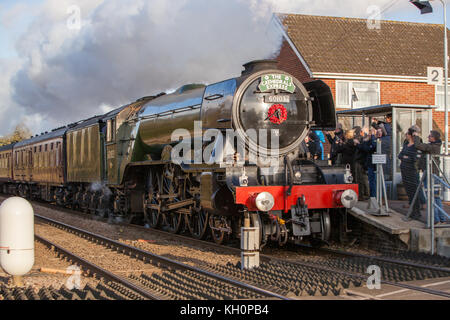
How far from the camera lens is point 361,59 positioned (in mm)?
20578

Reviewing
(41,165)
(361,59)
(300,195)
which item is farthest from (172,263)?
(41,165)

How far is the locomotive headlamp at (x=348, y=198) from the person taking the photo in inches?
330

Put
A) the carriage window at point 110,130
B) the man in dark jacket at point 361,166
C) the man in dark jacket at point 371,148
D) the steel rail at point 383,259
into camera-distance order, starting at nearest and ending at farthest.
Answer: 1. the steel rail at point 383,259
2. the man in dark jacket at point 371,148
3. the man in dark jacket at point 361,166
4. the carriage window at point 110,130

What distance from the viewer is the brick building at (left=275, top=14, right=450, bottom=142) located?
19.8 metres

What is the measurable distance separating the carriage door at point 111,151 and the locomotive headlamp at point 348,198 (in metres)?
6.68

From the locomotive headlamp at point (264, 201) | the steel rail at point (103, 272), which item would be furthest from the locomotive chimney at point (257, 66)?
the steel rail at point (103, 272)

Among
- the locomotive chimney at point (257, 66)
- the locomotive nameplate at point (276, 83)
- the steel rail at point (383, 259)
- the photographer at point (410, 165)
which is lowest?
the steel rail at point (383, 259)

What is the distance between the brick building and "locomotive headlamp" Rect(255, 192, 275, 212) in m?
12.2

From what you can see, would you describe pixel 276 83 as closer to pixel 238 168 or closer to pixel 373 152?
pixel 238 168

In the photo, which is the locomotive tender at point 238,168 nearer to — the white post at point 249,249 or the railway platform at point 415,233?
the white post at point 249,249

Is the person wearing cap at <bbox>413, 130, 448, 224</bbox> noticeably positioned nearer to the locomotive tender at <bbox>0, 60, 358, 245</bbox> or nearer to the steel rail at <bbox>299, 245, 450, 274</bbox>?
the locomotive tender at <bbox>0, 60, 358, 245</bbox>

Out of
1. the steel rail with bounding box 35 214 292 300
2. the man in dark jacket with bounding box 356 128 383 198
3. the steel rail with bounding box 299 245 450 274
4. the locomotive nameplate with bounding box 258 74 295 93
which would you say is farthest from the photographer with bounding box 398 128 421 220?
the steel rail with bounding box 35 214 292 300

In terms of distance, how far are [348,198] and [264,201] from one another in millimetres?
1514

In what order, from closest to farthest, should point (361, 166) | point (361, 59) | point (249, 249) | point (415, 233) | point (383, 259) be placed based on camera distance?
point (249, 249)
point (383, 259)
point (415, 233)
point (361, 166)
point (361, 59)
